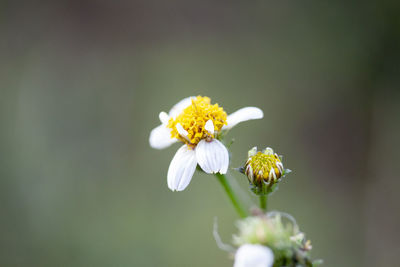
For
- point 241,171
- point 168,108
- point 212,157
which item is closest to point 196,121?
point 212,157

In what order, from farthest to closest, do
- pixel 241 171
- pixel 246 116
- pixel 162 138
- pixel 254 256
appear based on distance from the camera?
pixel 162 138
pixel 246 116
pixel 241 171
pixel 254 256

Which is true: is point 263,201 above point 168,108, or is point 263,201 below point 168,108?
below

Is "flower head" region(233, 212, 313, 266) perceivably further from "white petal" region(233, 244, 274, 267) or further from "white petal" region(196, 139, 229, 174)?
"white petal" region(196, 139, 229, 174)

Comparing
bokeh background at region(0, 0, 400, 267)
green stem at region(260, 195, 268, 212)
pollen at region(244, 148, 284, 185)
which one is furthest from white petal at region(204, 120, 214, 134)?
bokeh background at region(0, 0, 400, 267)

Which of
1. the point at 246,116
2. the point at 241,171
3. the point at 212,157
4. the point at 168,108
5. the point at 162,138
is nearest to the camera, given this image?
the point at 212,157

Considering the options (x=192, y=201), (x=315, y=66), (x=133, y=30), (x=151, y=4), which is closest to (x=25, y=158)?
(x=192, y=201)

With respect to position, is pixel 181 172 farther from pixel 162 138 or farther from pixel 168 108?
pixel 168 108

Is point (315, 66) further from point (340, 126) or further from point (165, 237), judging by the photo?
point (165, 237)

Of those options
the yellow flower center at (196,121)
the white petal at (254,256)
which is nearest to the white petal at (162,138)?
the yellow flower center at (196,121)
